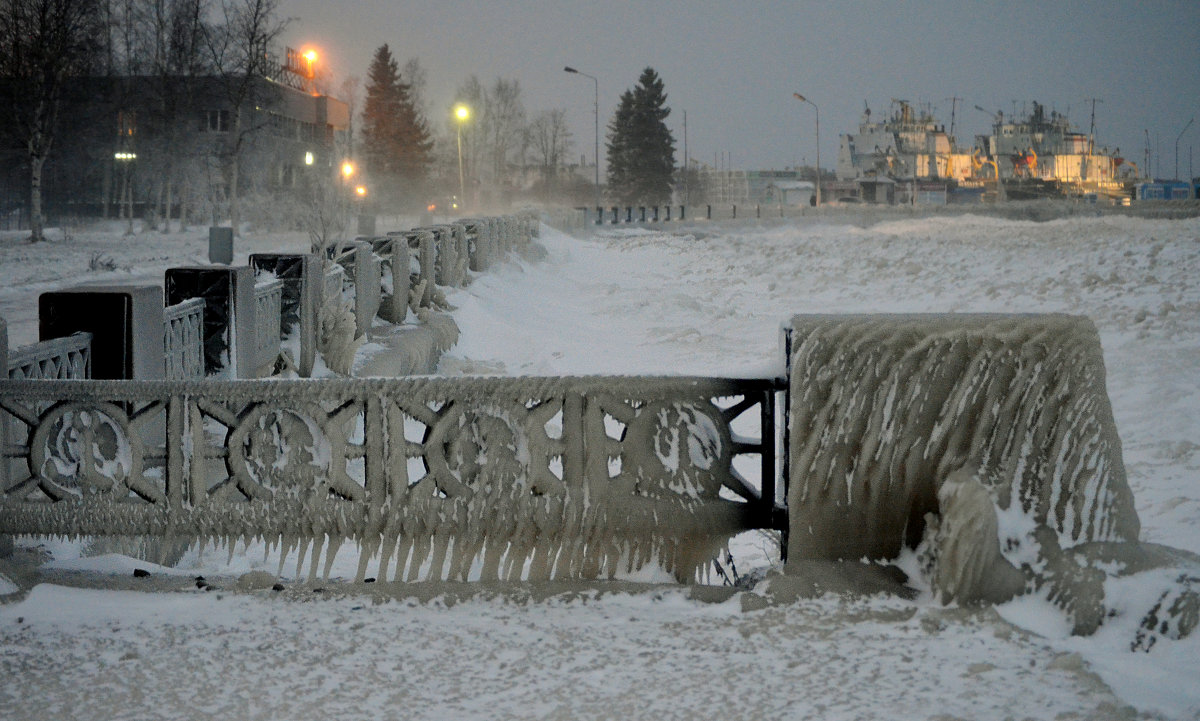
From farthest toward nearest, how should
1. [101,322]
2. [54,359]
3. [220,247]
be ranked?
[220,247] → [101,322] → [54,359]

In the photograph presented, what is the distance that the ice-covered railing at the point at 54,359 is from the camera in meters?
5.64

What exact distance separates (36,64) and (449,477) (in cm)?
4398

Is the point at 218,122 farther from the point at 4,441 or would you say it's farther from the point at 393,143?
the point at 4,441

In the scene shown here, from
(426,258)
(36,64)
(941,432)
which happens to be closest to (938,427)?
(941,432)

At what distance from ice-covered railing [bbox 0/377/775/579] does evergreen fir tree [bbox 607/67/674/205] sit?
9280 centimetres

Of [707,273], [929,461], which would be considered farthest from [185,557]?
[707,273]

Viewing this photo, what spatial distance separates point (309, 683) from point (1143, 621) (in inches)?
101

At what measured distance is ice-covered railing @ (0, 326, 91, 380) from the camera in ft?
18.5

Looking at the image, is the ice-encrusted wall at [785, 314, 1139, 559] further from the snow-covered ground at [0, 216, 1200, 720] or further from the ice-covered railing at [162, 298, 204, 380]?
the ice-covered railing at [162, 298, 204, 380]

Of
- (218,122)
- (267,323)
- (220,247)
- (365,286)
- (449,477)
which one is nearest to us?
(449,477)

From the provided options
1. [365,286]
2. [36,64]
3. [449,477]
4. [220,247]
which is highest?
[36,64]

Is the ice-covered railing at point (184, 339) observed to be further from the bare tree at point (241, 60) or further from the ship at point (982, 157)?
the ship at point (982, 157)

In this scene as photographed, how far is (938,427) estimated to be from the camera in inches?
175

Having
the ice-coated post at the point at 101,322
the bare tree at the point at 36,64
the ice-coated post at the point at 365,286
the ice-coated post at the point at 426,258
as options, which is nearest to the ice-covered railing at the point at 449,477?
the ice-coated post at the point at 101,322
